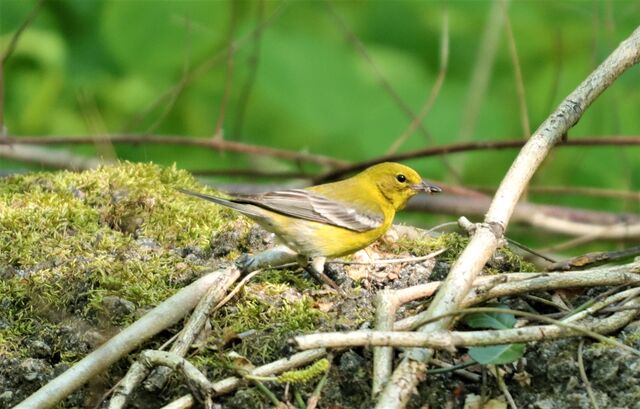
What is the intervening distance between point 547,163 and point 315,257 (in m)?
3.12

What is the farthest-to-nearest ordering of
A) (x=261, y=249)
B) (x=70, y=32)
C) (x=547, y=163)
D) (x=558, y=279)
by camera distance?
(x=70, y=32), (x=547, y=163), (x=261, y=249), (x=558, y=279)

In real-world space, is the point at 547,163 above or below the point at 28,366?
above

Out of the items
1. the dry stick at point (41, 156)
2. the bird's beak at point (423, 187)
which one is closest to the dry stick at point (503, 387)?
the bird's beak at point (423, 187)

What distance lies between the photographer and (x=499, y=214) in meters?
3.26

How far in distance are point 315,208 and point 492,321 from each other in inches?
57.0

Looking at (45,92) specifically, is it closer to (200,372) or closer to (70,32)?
(70,32)

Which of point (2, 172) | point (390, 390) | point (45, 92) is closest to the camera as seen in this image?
point (390, 390)

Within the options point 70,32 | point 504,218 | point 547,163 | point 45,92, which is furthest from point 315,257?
point 70,32

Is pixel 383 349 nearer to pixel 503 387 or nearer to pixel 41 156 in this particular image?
pixel 503 387

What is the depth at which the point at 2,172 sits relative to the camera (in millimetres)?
4961

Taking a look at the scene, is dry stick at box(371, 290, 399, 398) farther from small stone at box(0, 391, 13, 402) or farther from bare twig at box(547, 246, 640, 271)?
small stone at box(0, 391, 13, 402)

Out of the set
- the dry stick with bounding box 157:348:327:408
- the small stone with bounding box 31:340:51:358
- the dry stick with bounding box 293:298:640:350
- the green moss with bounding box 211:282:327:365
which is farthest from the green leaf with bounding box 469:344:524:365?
the small stone with bounding box 31:340:51:358

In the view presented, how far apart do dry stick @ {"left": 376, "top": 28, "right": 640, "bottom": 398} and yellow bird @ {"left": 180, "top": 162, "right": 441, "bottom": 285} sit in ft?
1.91

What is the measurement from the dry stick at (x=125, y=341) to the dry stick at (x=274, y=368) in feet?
0.82
